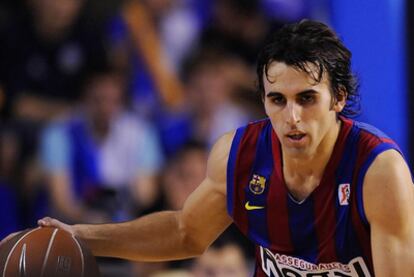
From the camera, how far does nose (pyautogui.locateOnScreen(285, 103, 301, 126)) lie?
3.69 meters

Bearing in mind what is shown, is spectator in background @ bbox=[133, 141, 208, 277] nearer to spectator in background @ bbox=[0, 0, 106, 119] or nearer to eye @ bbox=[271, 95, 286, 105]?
spectator in background @ bbox=[0, 0, 106, 119]

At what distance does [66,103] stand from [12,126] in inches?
17.5

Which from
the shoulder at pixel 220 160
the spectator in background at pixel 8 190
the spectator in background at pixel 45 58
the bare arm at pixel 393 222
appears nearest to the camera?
the bare arm at pixel 393 222

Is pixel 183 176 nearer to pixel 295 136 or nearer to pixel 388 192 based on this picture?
pixel 295 136

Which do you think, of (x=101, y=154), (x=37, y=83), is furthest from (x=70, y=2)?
(x=101, y=154)

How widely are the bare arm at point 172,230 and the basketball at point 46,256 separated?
153 mm

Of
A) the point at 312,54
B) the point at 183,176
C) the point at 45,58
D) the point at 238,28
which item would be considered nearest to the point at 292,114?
the point at 312,54

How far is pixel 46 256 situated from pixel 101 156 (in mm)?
3190

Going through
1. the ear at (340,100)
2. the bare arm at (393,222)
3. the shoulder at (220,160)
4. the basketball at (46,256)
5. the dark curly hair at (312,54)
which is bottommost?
the basketball at (46,256)

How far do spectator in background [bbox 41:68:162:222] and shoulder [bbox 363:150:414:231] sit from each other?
3457 millimetres

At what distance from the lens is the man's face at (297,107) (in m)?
3.71

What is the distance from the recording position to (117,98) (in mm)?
7270

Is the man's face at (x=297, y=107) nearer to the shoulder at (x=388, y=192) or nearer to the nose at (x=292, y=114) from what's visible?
the nose at (x=292, y=114)

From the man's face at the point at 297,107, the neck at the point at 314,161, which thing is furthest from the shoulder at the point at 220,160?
the man's face at the point at 297,107
